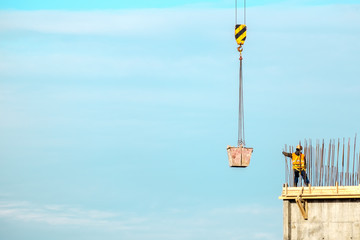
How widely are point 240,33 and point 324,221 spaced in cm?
970

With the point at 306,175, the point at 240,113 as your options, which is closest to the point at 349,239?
the point at 306,175

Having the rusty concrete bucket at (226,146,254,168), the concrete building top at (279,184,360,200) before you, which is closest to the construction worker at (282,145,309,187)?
the concrete building top at (279,184,360,200)

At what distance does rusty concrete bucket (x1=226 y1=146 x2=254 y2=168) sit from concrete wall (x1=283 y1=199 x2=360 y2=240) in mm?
3213

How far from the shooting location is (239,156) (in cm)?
3147

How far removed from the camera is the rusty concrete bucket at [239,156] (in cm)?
3144

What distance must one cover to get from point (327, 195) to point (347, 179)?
60.7 inches

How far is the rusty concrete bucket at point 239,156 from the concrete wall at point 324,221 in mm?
3213

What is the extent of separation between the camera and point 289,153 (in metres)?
33.8

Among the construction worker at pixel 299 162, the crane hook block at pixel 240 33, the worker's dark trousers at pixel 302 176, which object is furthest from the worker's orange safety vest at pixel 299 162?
the crane hook block at pixel 240 33

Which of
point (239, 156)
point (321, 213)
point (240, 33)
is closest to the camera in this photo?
point (239, 156)

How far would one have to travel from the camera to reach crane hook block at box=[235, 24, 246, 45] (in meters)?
33.4

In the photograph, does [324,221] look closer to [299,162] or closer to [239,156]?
[299,162]

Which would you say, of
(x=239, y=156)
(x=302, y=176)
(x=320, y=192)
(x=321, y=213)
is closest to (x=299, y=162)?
(x=302, y=176)

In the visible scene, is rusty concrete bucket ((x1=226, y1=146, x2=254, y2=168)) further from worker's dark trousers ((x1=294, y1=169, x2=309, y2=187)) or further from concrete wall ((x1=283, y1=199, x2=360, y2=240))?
worker's dark trousers ((x1=294, y1=169, x2=309, y2=187))
